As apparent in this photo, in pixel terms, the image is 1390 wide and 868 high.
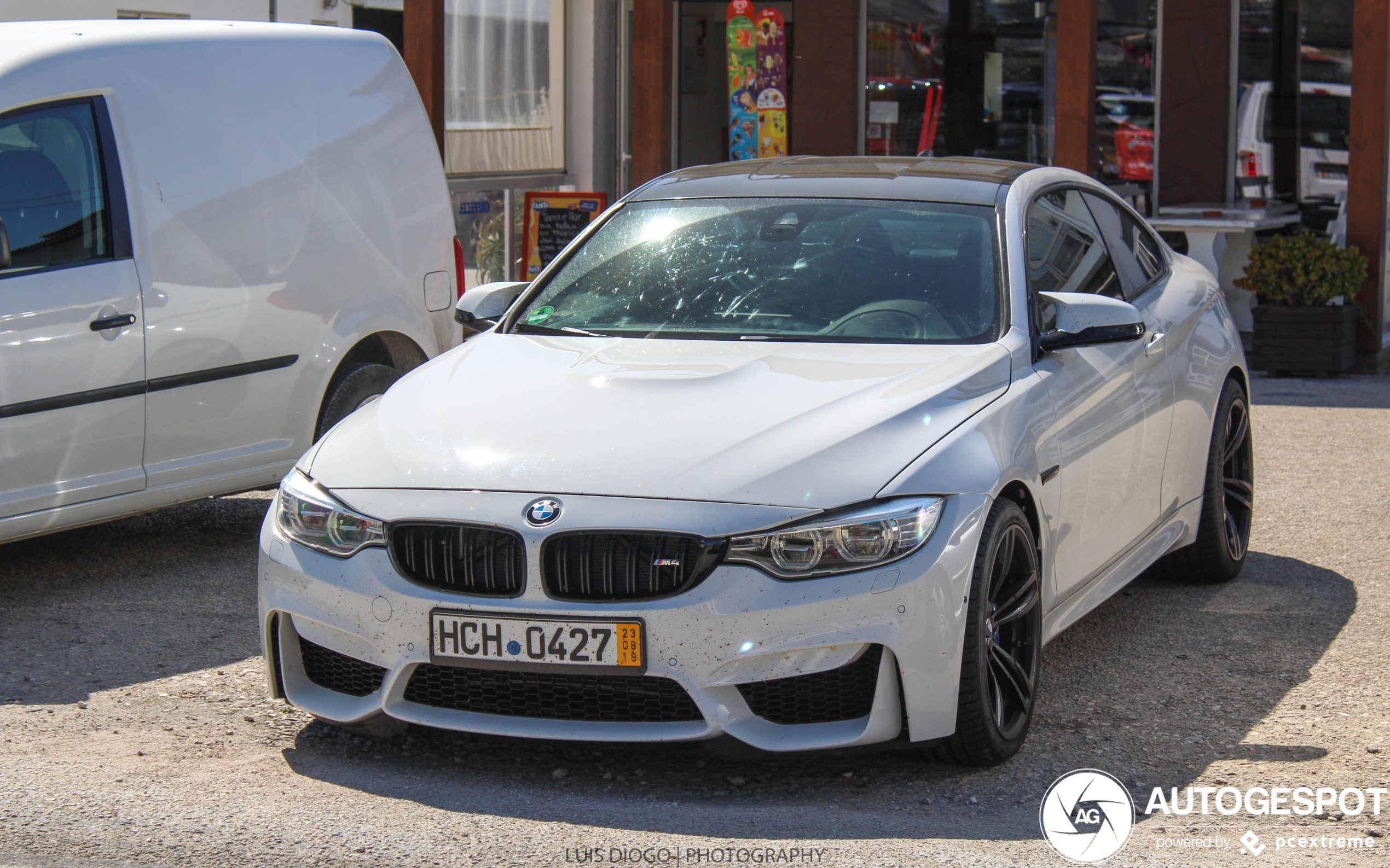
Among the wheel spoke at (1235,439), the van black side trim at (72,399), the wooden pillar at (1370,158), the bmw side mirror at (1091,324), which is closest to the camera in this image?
the bmw side mirror at (1091,324)

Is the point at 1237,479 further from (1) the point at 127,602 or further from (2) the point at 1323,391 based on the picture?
(2) the point at 1323,391

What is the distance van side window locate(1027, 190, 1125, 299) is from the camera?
187 inches

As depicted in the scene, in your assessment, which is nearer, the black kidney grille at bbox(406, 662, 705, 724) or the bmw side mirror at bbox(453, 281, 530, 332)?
the black kidney grille at bbox(406, 662, 705, 724)

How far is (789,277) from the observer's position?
15.3 ft

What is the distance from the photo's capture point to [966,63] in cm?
1448

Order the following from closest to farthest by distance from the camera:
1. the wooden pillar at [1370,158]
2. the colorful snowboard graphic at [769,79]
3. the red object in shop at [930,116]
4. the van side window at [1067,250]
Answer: the van side window at [1067,250] → the wooden pillar at [1370,158] → the colorful snowboard graphic at [769,79] → the red object in shop at [930,116]

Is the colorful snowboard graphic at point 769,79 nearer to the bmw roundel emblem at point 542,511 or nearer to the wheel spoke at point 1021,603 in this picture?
the wheel spoke at point 1021,603

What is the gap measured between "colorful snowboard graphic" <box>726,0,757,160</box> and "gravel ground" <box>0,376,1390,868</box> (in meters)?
8.55

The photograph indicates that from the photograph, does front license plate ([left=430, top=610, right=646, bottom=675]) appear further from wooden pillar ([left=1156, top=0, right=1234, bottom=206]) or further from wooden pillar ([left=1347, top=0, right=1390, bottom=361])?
wooden pillar ([left=1156, top=0, right=1234, bottom=206])

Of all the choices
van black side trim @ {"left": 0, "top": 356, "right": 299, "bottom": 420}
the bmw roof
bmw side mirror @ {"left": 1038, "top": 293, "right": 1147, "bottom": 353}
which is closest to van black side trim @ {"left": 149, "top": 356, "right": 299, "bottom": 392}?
van black side trim @ {"left": 0, "top": 356, "right": 299, "bottom": 420}

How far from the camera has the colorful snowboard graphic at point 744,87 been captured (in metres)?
13.6

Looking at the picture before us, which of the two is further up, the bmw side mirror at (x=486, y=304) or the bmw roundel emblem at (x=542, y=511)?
the bmw side mirror at (x=486, y=304)

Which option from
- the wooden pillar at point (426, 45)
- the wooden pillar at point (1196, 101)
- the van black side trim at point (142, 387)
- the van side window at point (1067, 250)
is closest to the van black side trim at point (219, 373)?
the van black side trim at point (142, 387)

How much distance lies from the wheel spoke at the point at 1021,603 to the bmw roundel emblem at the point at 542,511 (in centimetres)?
112
